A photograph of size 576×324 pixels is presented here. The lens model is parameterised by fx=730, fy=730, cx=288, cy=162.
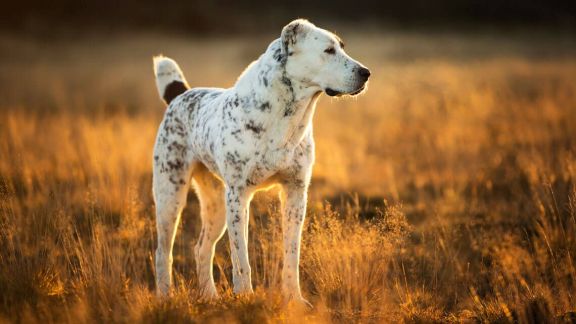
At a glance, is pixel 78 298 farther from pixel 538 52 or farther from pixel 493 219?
pixel 538 52

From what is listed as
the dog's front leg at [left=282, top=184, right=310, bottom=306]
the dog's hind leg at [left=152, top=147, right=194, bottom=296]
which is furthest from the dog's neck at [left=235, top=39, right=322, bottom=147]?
the dog's hind leg at [left=152, top=147, right=194, bottom=296]

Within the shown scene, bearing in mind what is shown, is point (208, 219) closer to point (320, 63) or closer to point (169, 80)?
point (169, 80)

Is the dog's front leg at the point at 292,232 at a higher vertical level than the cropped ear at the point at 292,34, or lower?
lower

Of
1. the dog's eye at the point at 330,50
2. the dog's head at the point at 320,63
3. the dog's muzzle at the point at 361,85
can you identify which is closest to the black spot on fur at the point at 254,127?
the dog's head at the point at 320,63

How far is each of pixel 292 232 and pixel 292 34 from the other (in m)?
1.55

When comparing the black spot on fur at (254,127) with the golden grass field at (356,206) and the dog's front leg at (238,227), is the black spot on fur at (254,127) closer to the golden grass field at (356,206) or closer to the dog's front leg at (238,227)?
the dog's front leg at (238,227)

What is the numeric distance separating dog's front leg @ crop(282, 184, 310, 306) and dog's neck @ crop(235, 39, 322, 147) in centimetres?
45

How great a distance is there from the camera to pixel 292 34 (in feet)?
17.7

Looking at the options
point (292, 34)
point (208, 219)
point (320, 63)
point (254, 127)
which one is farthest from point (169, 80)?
point (320, 63)

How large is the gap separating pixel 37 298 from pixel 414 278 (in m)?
3.21

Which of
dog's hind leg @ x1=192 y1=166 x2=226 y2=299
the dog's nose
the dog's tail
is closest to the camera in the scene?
the dog's nose

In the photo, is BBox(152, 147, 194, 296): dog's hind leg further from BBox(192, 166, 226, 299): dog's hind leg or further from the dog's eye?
the dog's eye

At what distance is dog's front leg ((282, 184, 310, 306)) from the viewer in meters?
5.72

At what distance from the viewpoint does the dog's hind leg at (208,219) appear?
6465 millimetres
